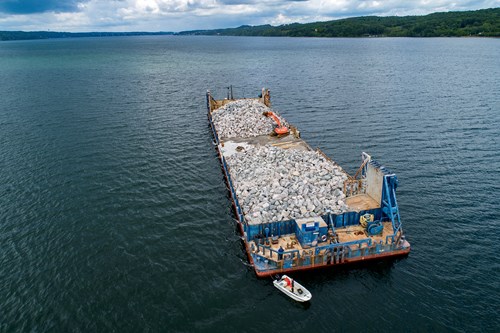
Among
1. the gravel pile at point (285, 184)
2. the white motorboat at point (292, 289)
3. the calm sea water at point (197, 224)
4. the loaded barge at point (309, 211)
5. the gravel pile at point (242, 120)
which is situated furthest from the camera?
the gravel pile at point (242, 120)

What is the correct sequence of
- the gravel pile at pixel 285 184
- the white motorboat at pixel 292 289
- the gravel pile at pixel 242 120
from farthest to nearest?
the gravel pile at pixel 242 120 < the gravel pile at pixel 285 184 < the white motorboat at pixel 292 289

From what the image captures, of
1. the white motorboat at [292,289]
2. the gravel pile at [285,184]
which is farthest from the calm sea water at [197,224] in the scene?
the gravel pile at [285,184]

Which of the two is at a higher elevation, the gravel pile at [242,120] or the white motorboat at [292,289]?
the gravel pile at [242,120]

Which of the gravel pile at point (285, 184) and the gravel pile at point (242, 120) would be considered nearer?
the gravel pile at point (285, 184)

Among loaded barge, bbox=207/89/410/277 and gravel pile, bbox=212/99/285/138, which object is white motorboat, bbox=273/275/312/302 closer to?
loaded barge, bbox=207/89/410/277

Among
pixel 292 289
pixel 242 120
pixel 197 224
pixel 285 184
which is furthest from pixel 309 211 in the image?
pixel 242 120

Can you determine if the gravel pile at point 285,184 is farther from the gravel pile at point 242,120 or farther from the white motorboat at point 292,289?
the gravel pile at point 242,120
